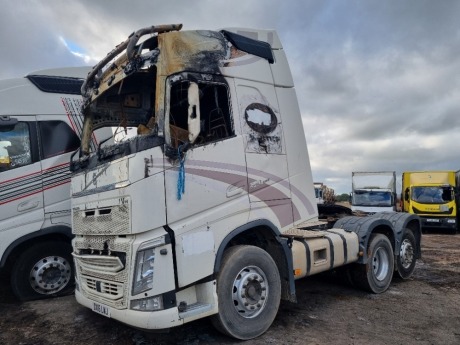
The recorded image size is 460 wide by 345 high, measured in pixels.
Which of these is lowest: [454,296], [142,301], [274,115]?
[454,296]

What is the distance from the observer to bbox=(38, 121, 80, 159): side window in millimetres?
6207

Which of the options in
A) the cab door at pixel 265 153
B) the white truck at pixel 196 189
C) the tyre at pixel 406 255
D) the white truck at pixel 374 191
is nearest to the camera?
the white truck at pixel 196 189

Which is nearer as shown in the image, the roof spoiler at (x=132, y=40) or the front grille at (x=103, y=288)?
the front grille at (x=103, y=288)

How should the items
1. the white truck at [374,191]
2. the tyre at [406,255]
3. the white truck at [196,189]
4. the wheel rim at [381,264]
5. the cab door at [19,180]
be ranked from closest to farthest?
the white truck at [196,189] → the cab door at [19,180] → the wheel rim at [381,264] → the tyre at [406,255] → the white truck at [374,191]

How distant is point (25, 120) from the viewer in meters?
6.14

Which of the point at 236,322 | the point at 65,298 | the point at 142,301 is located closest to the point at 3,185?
the point at 65,298

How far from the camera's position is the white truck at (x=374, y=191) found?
1803 centimetres

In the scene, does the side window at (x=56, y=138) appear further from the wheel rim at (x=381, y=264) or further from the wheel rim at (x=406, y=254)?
the wheel rim at (x=406, y=254)

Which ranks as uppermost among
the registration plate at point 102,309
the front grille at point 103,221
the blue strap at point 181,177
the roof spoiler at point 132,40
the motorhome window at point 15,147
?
the roof spoiler at point 132,40

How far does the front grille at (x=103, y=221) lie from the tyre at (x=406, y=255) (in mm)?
5356

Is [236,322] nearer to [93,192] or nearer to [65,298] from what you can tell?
[93,192]

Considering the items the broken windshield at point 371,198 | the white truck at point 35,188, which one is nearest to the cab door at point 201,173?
the white truck at point 35,188

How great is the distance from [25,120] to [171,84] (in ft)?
11.7

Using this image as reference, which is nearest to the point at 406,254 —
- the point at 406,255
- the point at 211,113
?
the point at 406,255
